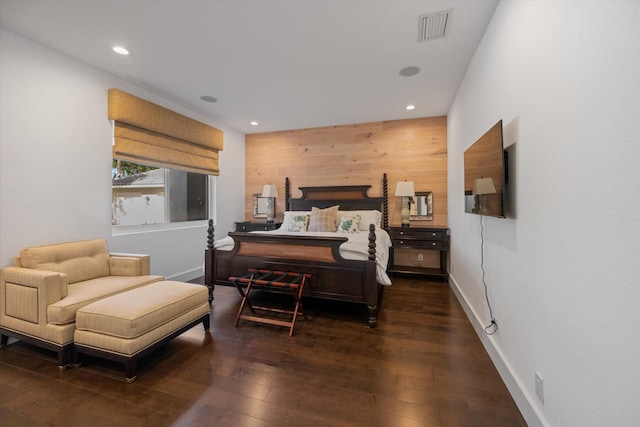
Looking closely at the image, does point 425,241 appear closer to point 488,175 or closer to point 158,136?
point 488,175

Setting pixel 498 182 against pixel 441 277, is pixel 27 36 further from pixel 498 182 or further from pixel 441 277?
pixel 441 277

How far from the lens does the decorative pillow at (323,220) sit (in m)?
4.10

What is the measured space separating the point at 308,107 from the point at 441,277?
333cm

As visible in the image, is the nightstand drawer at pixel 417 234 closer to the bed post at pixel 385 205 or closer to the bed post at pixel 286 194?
the bed post at pixel 385 205

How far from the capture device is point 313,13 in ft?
6.84

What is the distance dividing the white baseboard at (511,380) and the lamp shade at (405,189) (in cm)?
204

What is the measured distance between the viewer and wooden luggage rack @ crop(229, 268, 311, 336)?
2552mm

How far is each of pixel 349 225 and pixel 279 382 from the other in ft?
8.37

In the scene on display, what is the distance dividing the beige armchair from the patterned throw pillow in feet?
6.94

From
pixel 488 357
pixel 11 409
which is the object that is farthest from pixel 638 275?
pixel 11 409

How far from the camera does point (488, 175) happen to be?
1865 millimetres

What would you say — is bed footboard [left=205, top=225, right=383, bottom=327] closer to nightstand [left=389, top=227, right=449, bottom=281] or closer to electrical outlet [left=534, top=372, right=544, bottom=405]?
electrical outlet [left=534, top=372, right=544, bottom=405]

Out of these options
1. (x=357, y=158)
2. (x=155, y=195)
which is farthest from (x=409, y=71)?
(x=155, y=195)

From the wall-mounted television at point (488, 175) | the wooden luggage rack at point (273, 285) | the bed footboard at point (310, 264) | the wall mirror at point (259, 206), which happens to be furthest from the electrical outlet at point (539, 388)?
the wall mirror at point (259, 206)
